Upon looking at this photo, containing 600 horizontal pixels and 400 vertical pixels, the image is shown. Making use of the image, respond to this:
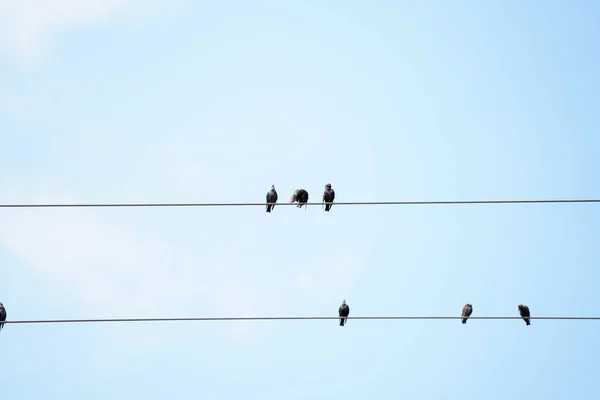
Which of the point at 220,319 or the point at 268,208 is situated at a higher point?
the point at 268,208

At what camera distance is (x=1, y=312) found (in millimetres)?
28516

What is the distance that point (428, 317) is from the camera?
1898cm

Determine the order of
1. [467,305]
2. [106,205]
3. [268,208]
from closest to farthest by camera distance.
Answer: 1. [106,205]
2. [268,208]
3. [467,305]

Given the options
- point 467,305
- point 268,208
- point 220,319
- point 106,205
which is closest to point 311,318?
point 220,319

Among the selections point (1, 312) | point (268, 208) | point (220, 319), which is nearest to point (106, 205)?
point (220, 319)

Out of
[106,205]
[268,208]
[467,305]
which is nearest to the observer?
[106,205]

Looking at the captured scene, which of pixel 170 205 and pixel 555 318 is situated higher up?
pixel 170 205

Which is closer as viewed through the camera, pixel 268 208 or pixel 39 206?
pixel 39 206

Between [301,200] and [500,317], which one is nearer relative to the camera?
[500,317]

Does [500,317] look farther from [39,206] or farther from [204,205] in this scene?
[39,206]

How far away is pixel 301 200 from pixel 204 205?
947 centimetres

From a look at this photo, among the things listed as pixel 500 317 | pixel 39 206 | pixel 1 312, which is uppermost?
pixel 39 206

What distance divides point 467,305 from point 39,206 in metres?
15.5

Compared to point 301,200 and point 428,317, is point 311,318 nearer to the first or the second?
point 428,317
